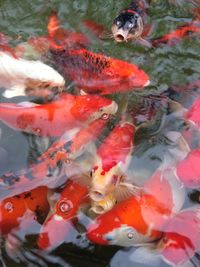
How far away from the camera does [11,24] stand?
4398 mm

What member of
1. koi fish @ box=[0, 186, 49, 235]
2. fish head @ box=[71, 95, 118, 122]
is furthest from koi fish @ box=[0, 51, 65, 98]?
koi fish @ box=[0, 186, 49, 235]

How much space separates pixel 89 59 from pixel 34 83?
1.55 ft

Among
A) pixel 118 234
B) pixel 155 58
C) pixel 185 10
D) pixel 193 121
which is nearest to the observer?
pixel 118 234

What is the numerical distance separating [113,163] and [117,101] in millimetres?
756

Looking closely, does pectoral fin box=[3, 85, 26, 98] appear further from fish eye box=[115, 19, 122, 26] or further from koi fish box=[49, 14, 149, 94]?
fish eye box=[115, 19, 122, 26]

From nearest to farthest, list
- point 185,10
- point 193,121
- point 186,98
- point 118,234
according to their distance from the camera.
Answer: point 118,234
point 193,121
point 186,98
point 185,10

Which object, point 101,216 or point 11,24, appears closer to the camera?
point 101,216

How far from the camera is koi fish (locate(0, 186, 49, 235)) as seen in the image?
119 inches

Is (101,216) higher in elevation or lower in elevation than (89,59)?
lower

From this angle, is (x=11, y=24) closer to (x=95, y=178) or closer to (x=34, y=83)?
(x=34, y=83)

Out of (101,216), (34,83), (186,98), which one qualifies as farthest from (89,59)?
(101,216)

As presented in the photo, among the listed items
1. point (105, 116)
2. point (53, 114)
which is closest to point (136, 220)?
point (105, 116)

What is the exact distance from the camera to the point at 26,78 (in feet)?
12.4

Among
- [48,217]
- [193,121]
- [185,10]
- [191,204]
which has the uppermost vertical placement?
[185,10]
